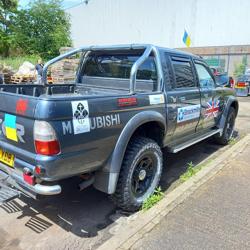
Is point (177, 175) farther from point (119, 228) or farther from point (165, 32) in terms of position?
point (165, 32)

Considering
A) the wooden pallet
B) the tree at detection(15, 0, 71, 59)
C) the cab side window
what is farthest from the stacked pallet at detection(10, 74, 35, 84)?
the tree at detection(15, 0, 71, 59)

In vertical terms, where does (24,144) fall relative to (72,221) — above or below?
above

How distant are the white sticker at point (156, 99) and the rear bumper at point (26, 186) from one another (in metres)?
1.48

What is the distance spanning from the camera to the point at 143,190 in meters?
3.58

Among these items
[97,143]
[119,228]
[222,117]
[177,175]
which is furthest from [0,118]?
[222,117]

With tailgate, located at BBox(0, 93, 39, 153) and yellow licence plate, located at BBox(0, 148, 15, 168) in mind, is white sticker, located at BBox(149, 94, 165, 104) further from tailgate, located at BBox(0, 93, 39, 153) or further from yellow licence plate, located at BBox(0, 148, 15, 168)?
yellow licence plate, located at BBox(0, 148, 15, 168)

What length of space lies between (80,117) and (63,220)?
137 centimetres

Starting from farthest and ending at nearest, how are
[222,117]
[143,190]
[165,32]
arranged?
[165,32] → [222,117] → [143,190]

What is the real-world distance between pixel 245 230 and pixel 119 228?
1336 mm

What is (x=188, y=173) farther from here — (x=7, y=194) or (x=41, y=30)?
(x=41, y=30)

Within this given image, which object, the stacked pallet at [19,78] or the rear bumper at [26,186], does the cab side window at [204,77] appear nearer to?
the rear bumper at [26,186]

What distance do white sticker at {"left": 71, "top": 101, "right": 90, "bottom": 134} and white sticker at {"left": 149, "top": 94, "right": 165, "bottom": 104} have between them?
104 centimetres

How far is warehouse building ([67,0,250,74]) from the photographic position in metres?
24.7

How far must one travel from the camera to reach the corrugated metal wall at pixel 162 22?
2531cm
